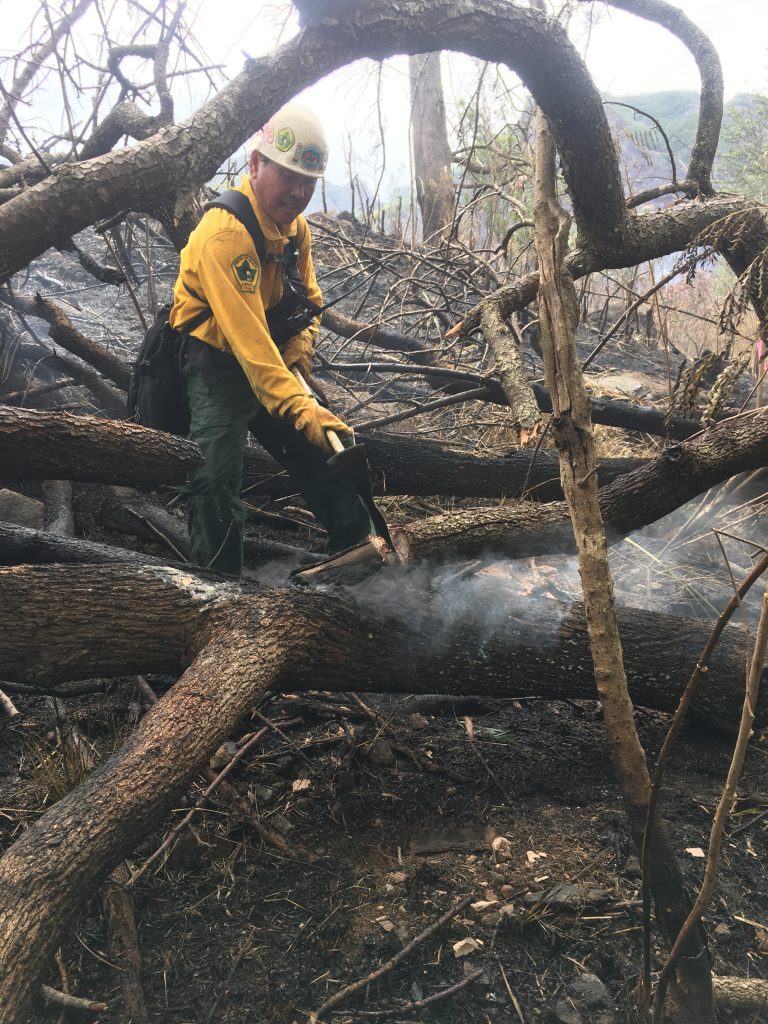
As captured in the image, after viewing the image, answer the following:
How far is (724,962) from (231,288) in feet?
8.39

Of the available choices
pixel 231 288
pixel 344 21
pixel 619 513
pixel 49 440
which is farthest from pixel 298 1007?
pixel 344 21

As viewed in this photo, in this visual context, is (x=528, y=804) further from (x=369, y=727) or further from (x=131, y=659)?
(x=131, y=659)

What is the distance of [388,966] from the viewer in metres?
1.74

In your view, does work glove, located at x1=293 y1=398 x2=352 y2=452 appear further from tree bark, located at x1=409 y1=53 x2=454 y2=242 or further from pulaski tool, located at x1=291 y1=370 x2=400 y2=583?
tree bark, located at x1=409 y1=53 x2=454 y2=242

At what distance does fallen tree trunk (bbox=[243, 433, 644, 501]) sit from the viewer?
3.74 metres

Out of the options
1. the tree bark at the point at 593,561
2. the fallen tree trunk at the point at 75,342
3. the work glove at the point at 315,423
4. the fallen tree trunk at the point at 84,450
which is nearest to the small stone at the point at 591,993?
the tree bark at the point at 593,561

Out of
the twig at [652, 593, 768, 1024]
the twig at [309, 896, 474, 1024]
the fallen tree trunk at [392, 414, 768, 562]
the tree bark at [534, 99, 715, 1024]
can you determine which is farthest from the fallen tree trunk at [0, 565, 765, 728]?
the twig at [652, 593, 768, 1024]

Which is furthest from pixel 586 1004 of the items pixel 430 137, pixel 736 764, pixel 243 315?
pixel 430 137

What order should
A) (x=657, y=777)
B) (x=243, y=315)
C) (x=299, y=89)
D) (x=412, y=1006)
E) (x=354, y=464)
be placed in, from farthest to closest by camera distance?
(x=299, y=89) < (x=354, y=464) < (x=243, y=315) < (x=412, y=1006) < (x=657, y=777)

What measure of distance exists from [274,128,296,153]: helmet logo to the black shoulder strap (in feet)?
0.75

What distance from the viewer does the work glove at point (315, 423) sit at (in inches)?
108

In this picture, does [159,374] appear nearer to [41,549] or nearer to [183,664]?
[41,549]

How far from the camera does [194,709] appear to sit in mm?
1962

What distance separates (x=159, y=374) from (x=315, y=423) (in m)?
0.85
